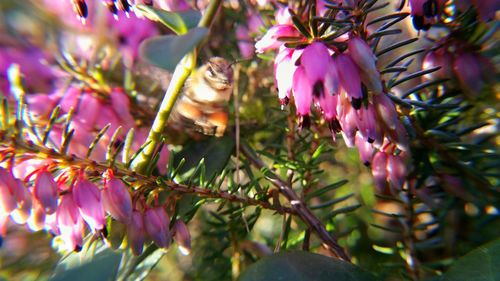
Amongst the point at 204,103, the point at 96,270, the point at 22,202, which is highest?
the point at 204,103

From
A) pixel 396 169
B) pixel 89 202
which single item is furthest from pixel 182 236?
pixel 396 169

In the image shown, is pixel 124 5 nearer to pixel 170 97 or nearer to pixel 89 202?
pixel 170 97

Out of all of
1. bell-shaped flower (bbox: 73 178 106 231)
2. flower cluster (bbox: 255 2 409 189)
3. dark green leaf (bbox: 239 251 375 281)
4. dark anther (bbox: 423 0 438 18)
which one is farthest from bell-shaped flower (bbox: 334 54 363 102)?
bell-shaped flower (bbox: 73 178 106 231)

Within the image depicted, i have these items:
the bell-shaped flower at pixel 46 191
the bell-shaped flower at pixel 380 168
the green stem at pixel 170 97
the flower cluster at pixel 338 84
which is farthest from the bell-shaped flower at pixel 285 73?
the bell-shaped flower at pixel 46 191

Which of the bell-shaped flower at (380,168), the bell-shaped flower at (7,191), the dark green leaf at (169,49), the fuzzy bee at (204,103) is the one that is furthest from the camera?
the fuzzy bee at (204,103)

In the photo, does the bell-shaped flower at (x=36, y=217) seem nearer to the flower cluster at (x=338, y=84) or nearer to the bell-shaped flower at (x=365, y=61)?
the flower cluster at (x=338, y=84)

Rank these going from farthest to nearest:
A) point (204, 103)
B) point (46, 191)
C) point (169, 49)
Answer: point (204, 103), point (46, 191), point (169, 49)
